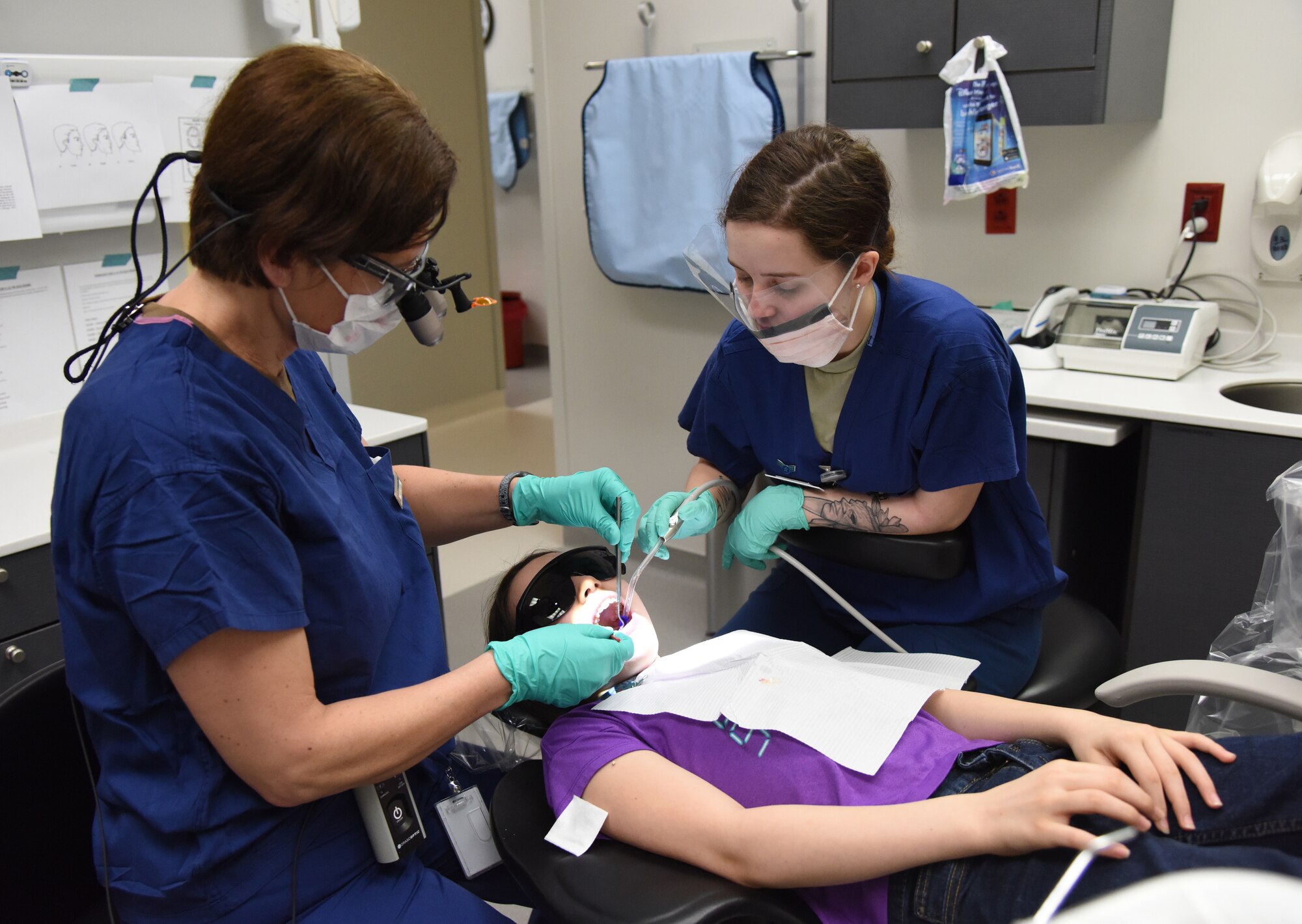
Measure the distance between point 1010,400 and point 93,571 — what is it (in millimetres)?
1259

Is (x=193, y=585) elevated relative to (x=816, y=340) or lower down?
lower down

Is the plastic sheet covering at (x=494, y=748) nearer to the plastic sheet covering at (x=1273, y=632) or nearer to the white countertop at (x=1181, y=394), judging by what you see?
the plastic sheet covering at (x=1273, y=632)

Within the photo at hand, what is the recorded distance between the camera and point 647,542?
1.62 meters

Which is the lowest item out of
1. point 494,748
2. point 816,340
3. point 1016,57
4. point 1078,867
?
point 494,748

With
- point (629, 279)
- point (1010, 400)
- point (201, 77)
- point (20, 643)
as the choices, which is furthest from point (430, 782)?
point (629, 279)

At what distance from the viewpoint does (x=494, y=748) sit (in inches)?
60.9

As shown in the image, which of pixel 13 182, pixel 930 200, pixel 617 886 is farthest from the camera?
pixel 930 200

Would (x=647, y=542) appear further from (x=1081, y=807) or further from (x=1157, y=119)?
(x=1157, y=119)

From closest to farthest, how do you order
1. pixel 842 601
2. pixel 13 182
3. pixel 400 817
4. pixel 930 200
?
1. pixel 400 817
2. pixel 842 601
3. pixel 13 182
4. pixel 930 200

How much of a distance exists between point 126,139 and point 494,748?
4.74 feet

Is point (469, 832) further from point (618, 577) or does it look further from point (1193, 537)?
point (1193, 537)

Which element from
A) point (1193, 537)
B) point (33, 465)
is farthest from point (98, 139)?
point (1193, 537)

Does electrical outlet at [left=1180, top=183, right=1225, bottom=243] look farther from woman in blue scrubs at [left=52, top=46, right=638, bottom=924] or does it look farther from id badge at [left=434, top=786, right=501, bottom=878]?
id badge at [left=434, top=786, right=501, bottom=878]

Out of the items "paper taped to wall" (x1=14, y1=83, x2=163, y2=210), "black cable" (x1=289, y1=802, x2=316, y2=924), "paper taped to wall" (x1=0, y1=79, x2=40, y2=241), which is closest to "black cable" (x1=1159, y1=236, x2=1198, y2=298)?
"black cable" (x1=289, y1=802, x2=316, y2=924)
